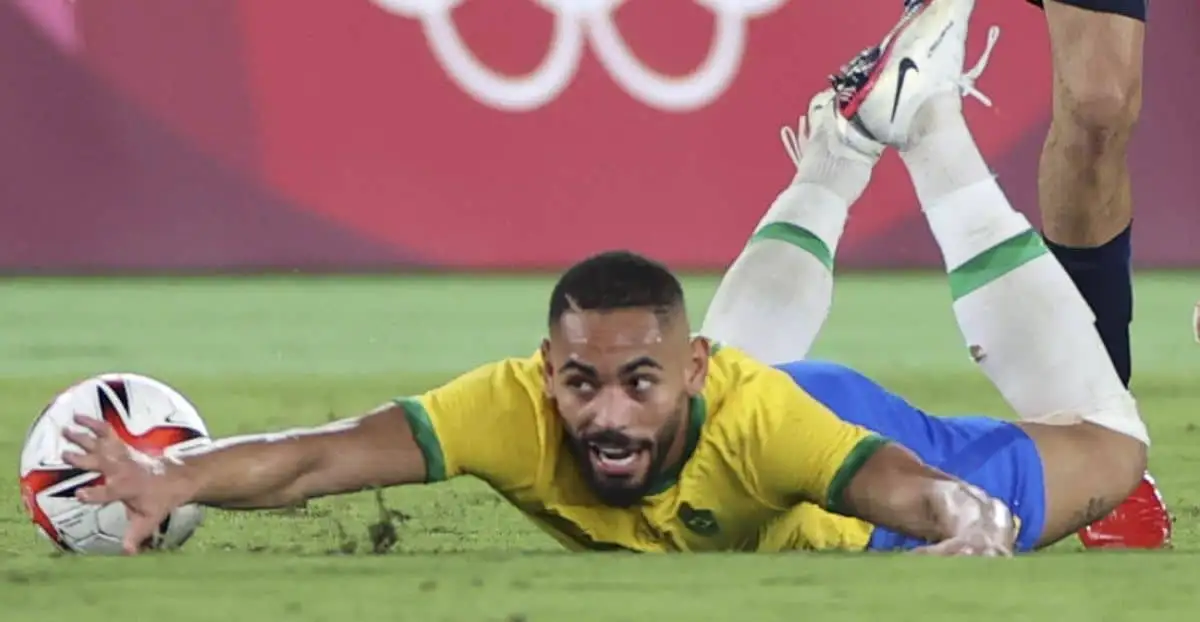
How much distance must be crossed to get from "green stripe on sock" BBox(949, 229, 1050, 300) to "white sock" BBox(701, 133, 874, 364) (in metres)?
0.33

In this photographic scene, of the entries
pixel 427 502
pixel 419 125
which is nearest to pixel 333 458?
pixel 427 502

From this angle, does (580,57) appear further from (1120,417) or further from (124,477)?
(124,477)

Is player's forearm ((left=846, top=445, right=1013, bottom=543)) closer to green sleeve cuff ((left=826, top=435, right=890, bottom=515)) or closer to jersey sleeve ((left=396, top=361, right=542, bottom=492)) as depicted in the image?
green sleeve cuff ((left=826, top=435, right=890, bottom=515))

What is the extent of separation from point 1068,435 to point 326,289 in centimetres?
564

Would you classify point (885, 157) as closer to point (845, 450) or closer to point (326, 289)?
point (326, 289)

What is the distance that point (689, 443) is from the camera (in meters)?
3.52

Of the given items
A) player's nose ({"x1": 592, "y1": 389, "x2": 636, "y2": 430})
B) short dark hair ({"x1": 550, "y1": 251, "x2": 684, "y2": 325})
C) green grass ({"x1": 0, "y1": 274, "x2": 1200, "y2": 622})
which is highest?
short dark hair ({"x1": 550, "y1": 251, "x2": 684, "y2": 325})

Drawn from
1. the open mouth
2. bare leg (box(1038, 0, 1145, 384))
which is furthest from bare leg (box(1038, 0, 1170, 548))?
the open mouth

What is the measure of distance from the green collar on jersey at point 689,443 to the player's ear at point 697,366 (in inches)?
0.8

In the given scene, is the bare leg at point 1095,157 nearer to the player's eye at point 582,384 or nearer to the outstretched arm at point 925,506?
the outstretched arm at point 925,506

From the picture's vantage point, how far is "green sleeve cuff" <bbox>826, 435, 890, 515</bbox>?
3430 millimetres

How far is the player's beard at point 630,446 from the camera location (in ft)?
11.2

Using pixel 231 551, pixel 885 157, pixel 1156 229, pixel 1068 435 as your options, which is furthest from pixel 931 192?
pixel 1156 229

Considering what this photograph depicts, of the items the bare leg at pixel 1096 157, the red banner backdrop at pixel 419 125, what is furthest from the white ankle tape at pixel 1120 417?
the red banner backdrop at pixel 419 125
